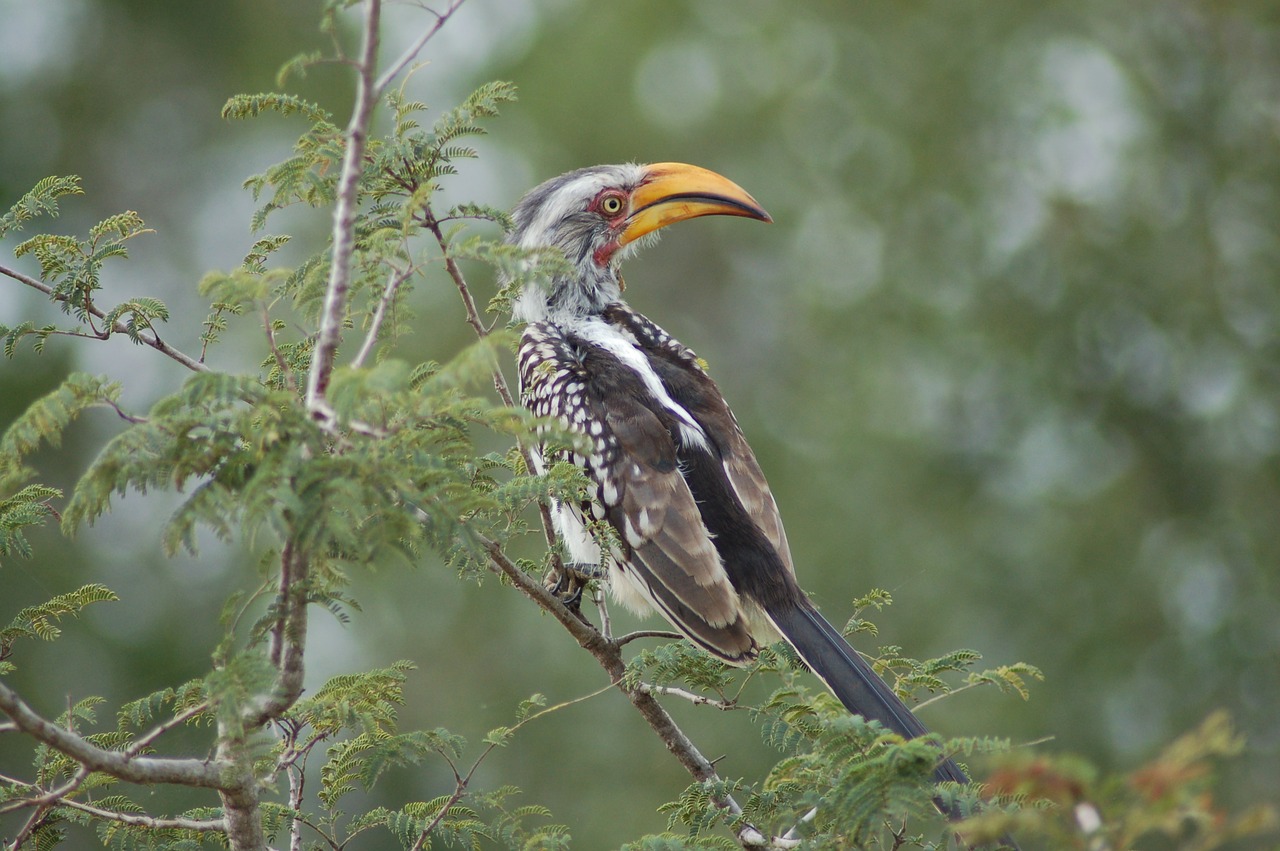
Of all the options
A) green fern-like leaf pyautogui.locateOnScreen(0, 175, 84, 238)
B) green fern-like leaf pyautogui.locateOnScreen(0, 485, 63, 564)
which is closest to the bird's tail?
green fern-like leaf pyautogui.locateOnScreen(0, 485, 63, 564)

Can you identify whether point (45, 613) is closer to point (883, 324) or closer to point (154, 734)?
point (154, 734)

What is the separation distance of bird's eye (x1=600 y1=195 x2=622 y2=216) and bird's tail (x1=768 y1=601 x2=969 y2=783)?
1665mm

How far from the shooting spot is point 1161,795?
5.25 ft

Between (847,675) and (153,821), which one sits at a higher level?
(153,821)

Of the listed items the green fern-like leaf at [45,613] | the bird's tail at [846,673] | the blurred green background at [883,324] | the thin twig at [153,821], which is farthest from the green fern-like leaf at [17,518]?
the blurred green background at [883,324]

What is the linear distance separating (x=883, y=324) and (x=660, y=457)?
30.3ft

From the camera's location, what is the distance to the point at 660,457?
11.8 ft

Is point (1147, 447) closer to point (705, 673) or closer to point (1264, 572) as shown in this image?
point (1264, 572)

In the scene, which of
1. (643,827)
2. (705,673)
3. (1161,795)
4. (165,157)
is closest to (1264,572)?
(643,827)

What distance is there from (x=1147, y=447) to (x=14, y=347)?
34.6 feet

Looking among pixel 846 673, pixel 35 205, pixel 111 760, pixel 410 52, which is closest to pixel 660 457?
pixel 846 673

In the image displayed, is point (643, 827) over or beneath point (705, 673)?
over

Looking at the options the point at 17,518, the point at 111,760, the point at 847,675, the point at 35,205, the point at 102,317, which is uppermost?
the point at 35,205

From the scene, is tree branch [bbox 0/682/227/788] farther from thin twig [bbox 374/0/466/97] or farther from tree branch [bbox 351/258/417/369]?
thin twig [bbox 374/0/466/97]
